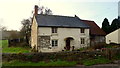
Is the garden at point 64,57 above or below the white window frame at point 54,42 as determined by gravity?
below

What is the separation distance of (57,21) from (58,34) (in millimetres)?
3141

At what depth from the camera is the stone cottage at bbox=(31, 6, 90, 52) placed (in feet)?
86.7

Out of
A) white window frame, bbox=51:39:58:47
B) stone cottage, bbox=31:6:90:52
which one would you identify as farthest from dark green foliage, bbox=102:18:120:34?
white window frame, bbox=51:39:58:47

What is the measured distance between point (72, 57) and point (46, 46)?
10.9m

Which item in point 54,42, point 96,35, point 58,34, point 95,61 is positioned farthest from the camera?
point 96,35

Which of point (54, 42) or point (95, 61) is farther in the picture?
point (54, 42)

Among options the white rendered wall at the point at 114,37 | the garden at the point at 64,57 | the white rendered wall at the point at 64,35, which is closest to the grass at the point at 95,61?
the garden at the point at 64,57

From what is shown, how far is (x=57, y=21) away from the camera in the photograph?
29.8m

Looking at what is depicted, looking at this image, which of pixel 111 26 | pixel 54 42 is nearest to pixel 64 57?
pixel 54 42

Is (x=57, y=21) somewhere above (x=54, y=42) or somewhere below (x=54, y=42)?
above

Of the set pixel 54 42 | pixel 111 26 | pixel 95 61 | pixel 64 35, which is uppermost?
pixel 111 26

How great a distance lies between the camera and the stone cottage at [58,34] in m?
26.4

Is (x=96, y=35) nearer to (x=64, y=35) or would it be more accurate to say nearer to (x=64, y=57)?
(x=64, y=35)

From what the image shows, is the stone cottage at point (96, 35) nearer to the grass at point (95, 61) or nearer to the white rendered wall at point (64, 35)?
the white rendered wall at point (64, 35)
